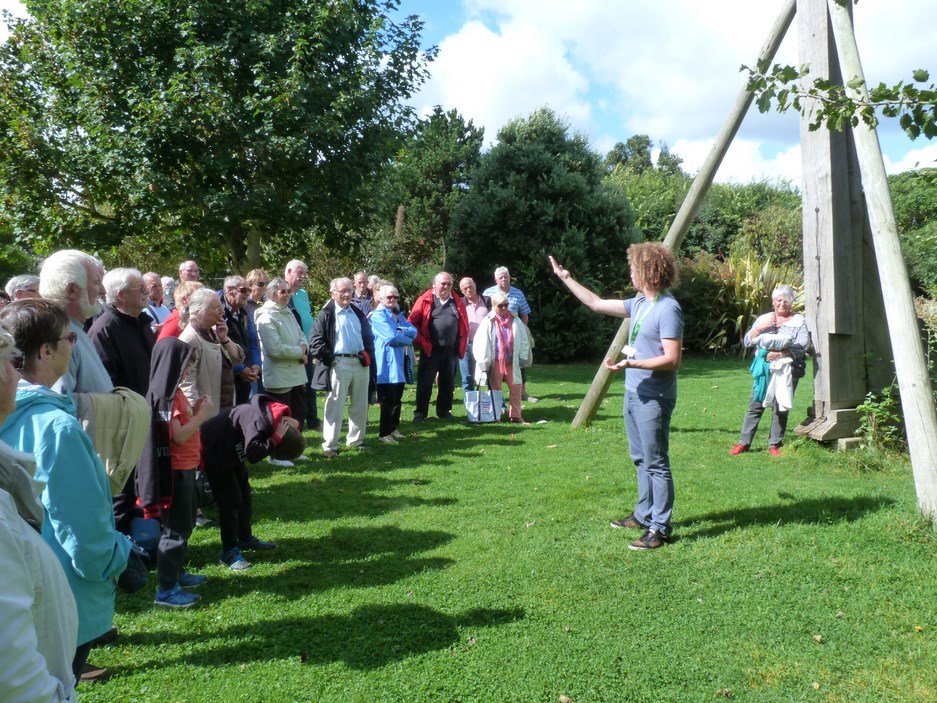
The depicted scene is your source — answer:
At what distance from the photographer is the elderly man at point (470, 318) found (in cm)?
1138

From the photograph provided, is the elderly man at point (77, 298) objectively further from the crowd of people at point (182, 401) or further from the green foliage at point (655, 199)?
the green foliage at point (655, 199)

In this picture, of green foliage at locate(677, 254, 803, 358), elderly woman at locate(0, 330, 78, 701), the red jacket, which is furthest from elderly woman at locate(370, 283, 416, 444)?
green foliage at locate(677, 254, 803, 358)

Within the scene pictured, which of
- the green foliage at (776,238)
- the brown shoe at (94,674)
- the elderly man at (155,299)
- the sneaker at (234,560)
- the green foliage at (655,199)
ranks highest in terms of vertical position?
the green foliage at (655,199)

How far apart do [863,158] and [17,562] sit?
6021 mm

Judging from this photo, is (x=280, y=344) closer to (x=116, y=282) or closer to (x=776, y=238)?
(x=116, y=282)

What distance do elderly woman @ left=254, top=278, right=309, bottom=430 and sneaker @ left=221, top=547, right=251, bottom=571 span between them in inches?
98.9

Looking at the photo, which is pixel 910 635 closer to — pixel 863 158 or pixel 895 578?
pixel 895 578

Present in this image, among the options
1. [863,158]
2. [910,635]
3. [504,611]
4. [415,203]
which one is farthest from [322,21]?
[910,635]

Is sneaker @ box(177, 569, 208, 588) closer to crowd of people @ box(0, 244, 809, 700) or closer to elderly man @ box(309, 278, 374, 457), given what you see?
crowd of people @ box(0, 244, 809, 700)

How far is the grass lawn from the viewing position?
3.67 metres

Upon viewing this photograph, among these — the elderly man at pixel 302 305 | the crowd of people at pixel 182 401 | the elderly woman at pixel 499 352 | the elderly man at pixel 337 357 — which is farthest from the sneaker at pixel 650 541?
the elderly woman at pixel 499 352

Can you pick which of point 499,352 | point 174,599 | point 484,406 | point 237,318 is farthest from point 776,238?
point 174,599

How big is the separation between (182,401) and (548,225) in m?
14.3

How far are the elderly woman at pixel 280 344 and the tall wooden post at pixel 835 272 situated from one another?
5.69 metres
